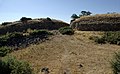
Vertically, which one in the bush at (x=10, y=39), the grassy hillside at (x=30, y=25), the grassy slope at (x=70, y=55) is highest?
the grassy hillside at (x=30, y=25)

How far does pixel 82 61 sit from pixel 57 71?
433cm

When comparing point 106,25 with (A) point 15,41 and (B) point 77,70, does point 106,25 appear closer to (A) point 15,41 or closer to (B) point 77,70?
(A) point 15,41

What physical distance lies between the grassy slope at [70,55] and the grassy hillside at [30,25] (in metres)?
16.0

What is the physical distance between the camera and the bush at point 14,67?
24.3 meters

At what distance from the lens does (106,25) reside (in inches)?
2007

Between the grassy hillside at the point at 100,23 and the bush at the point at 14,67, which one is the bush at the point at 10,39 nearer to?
Answer: the grassy hillside at the point at 100,23

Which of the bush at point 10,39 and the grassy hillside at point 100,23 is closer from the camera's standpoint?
the bush at point 10,39

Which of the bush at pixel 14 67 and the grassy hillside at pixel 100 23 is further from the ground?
the grassy hillside at pixel 100 23

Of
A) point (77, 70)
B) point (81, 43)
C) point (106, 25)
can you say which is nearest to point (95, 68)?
point (77, 70)

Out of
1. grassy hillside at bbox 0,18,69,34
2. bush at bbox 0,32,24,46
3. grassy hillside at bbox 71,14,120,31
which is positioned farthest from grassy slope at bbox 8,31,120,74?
grassy hillside at bbox 0,18,69,34

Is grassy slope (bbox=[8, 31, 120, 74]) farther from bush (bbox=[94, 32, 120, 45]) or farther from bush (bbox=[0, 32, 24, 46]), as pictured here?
bush (bbox=[0, 32, 24, 46])

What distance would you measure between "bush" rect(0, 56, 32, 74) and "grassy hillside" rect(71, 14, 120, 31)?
89.2ft

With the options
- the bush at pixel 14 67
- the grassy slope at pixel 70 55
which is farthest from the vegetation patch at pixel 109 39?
the bush at pixel 14 67

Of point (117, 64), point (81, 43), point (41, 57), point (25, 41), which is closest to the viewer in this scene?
point (117, 64)
